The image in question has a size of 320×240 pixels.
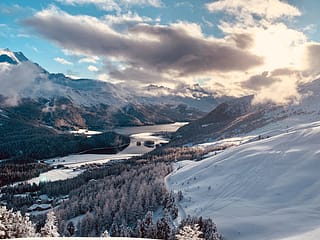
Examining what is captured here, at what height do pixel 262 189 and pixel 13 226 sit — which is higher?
pixel 262 189

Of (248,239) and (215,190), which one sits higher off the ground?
(215,190)

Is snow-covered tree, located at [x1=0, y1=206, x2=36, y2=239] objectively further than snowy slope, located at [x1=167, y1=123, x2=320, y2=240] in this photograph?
No

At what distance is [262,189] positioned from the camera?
70.2 m

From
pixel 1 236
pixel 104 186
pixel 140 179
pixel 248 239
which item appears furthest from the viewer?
pixel 104 186

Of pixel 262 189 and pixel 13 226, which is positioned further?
pixel 262 189

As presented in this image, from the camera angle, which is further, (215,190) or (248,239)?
(215,190)

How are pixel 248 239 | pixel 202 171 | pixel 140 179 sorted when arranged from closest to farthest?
1. pixel 248 239
2. pixel 202 171
3. pixel 140 179

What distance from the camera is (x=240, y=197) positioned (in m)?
69.8

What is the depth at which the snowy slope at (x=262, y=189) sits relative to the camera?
→ 53906mm

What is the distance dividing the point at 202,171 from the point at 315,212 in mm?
45816

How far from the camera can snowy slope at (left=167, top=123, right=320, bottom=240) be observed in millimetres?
53906

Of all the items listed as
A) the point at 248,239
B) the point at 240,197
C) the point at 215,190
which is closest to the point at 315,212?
the point at 248,239

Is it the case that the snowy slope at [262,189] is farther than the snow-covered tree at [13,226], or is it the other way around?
the snowy slope at [262,189]

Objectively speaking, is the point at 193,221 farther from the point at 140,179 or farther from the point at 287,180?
the point at 140,179
